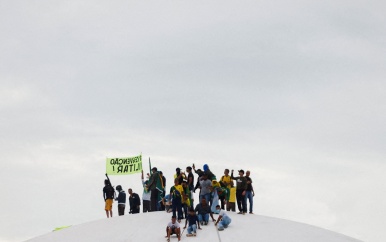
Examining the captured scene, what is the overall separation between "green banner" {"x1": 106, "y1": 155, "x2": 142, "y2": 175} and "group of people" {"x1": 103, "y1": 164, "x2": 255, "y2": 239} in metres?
3.17

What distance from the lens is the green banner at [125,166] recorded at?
28.4 m

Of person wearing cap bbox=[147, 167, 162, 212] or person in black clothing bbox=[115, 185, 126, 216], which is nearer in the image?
person wearing cap bbox=[147, 167, 162, 212]

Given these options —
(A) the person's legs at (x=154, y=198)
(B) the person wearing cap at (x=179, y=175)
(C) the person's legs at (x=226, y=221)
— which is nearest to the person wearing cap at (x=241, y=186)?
(C) the person's legs at (x=226, y=221)

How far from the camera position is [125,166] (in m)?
28.5

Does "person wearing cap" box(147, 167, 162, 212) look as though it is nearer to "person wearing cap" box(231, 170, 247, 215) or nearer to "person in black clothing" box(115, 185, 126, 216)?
"person in black clothing" box(115, 185, 126, 216)

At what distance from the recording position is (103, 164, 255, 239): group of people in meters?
20.2

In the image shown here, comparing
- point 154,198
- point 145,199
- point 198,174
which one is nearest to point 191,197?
point 198,174

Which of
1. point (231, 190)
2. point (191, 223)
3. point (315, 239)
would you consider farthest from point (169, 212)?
point (315, 239)

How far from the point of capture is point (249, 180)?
2225 cm

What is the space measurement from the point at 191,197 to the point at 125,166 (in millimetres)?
7536

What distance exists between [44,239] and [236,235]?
328 inches

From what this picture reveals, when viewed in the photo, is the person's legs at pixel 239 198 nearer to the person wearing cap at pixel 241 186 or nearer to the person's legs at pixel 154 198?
the person wearing cap at pixel 241 186

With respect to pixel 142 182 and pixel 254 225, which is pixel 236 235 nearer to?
pixel 254 225

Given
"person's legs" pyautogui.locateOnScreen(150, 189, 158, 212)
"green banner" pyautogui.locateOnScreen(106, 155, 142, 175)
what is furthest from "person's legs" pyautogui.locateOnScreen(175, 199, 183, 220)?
"green banner" pyautogui.locateOnScreen(106, 155, 142, 175)
